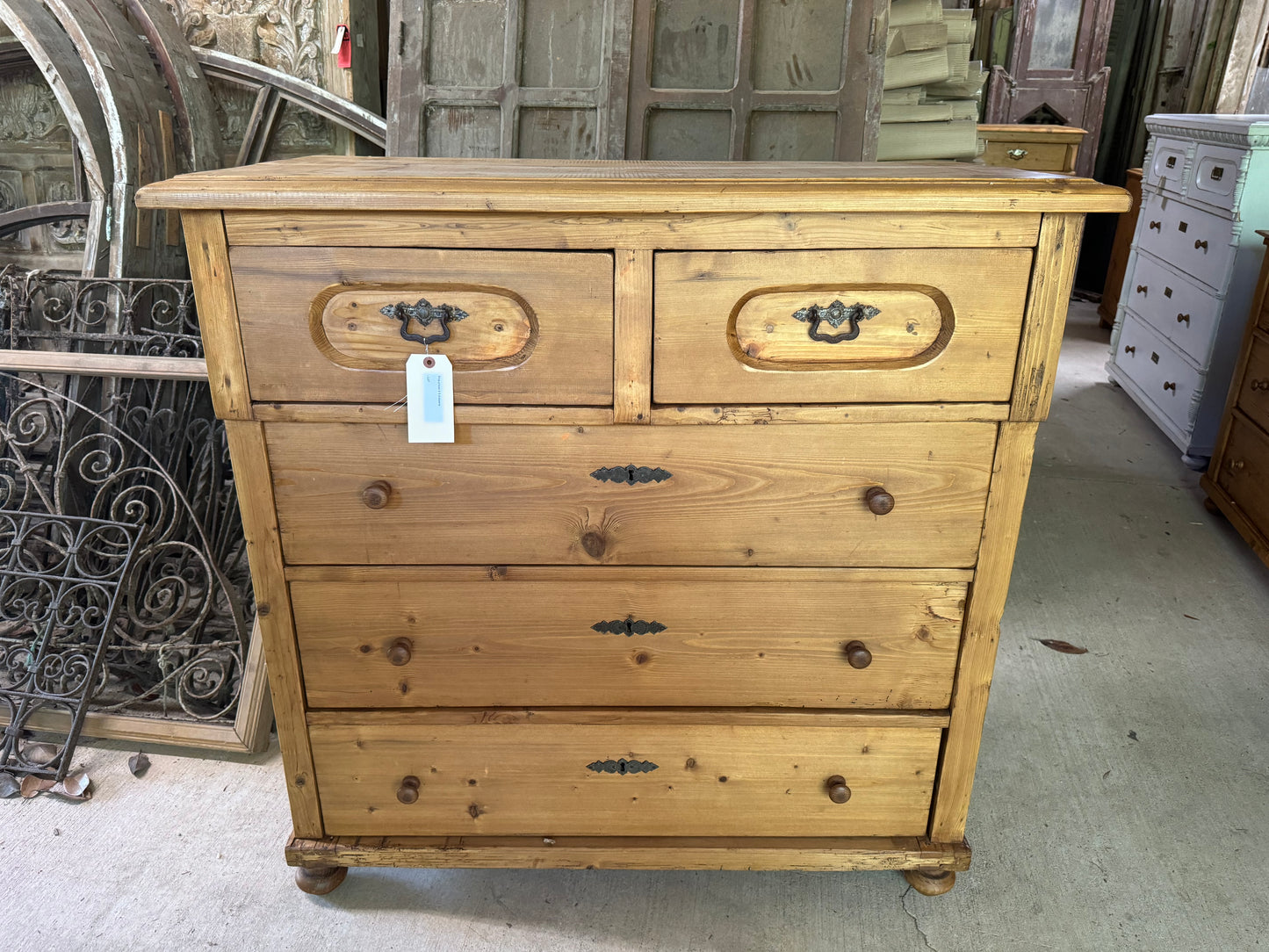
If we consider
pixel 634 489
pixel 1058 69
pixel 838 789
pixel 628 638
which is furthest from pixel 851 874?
pixel 1058 69

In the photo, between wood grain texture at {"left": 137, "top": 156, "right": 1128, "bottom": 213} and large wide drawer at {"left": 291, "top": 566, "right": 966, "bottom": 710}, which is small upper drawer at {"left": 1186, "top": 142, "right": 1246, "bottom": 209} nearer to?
wood grain texture at {"left": 137, "top": 156, "right": 1128, "bottom": 213}

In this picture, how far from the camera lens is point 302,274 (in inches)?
52.6

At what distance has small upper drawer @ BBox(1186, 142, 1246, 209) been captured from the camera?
3.50 meters

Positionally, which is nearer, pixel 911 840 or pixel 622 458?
pixel 622 458

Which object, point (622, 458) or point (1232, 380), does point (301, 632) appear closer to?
point (622, 458)

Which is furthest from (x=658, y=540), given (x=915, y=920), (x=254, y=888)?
(x=254, y=888)

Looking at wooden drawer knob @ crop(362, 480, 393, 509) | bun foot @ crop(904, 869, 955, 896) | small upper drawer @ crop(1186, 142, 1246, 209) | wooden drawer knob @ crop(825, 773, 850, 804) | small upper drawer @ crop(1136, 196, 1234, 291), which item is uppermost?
small upper drawer @ crop(1186, 142, 1246, 209)

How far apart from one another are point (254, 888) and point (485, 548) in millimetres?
944

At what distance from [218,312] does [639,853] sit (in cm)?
122

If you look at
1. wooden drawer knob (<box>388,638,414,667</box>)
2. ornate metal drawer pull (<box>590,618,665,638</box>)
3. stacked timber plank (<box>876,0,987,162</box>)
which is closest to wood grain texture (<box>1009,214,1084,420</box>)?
ornate metal drawer pull (<box>590,618,665,638</box>)

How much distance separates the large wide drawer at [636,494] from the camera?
1429 mm

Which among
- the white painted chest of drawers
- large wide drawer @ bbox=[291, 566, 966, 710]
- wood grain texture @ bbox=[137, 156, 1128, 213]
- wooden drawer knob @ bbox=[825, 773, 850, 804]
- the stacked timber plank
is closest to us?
wood grain texture @ bbox=[137, 156, 1128, 213]

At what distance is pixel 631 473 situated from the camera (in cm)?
144

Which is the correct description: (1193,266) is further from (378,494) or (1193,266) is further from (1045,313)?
(378,494)
